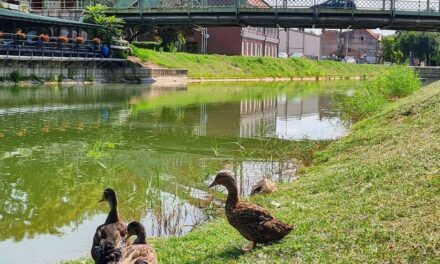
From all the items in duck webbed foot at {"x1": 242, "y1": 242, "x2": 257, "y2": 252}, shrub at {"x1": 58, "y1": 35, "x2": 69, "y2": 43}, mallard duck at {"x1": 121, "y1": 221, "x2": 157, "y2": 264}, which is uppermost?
shrub at {"x1": 58, "y1": 35, "x2": 69, "y2": 43}

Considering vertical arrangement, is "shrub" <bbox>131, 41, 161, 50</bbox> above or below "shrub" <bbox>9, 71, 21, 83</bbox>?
above

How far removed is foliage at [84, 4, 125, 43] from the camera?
44062mm

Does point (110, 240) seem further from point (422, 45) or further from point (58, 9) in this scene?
point (422, 45)

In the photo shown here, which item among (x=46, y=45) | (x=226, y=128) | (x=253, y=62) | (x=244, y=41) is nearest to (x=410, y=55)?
(x=244, y=41)

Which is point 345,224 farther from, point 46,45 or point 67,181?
point 46,45

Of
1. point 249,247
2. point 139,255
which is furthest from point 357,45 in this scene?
point 139,255

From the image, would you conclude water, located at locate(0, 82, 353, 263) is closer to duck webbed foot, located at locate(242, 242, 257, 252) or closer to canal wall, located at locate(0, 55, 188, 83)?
duck webbed foot, located at locate(242, 242, 257, 252)

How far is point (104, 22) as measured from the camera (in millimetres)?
44281

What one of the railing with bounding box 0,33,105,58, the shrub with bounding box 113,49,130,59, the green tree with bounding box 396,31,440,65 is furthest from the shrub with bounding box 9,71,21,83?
the green tree with bounding box 396,31,440,65

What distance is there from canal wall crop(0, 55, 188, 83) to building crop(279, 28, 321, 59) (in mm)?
55760

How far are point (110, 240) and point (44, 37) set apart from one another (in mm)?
33759

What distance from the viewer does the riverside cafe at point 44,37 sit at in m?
35.9

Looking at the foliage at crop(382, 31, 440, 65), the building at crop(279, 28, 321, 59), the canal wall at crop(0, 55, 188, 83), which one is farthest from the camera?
the building at crop(279, 28, 321, 59)

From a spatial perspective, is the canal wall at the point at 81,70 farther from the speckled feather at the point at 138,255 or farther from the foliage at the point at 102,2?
the speckled feather at the point at 138,255
